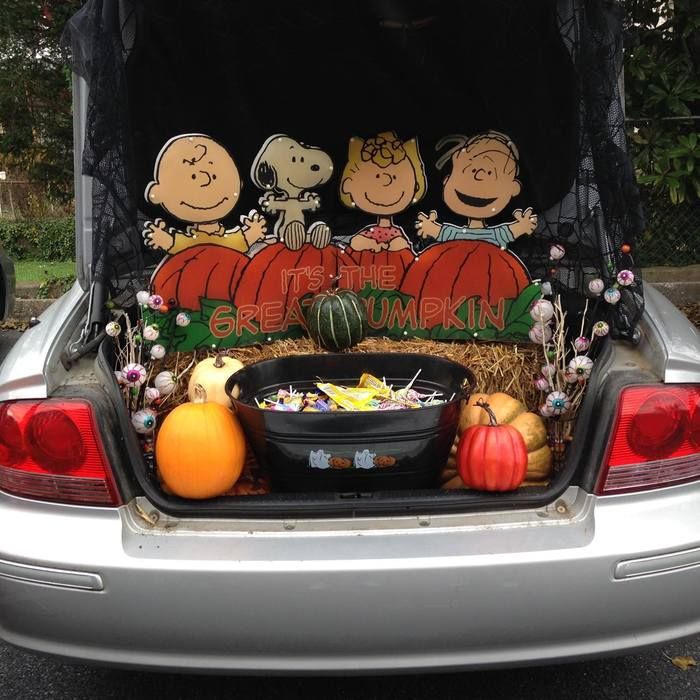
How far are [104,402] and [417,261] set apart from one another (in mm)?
1805

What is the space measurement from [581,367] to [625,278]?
0.33 meters

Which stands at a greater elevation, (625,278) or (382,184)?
(382,184)

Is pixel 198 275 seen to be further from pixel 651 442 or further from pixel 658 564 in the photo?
pixel 658 564

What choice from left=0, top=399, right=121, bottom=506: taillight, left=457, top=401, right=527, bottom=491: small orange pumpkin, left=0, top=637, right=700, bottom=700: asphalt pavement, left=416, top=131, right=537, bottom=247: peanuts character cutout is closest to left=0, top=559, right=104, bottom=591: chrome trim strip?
left=0, top=399, right=121, bottom=506: taillight

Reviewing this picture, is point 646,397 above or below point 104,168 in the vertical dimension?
below

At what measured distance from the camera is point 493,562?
5.98 ft

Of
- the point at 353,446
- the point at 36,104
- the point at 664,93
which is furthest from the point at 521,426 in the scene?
the point at 36,104

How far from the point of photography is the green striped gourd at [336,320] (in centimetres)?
320

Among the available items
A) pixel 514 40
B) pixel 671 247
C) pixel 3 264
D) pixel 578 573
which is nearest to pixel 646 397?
pixel 578 573

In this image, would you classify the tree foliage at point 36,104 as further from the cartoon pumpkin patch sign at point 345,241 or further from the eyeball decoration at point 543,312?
the eyeball decoration at point 543,312

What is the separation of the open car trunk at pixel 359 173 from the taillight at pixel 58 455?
145 mm

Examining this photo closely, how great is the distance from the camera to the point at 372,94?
3.27 meters

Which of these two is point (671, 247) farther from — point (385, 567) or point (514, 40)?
point (385, 567)

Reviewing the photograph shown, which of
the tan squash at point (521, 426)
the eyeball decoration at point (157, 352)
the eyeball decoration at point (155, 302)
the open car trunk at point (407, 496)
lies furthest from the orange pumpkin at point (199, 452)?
the tan squash at point (521, 426)
